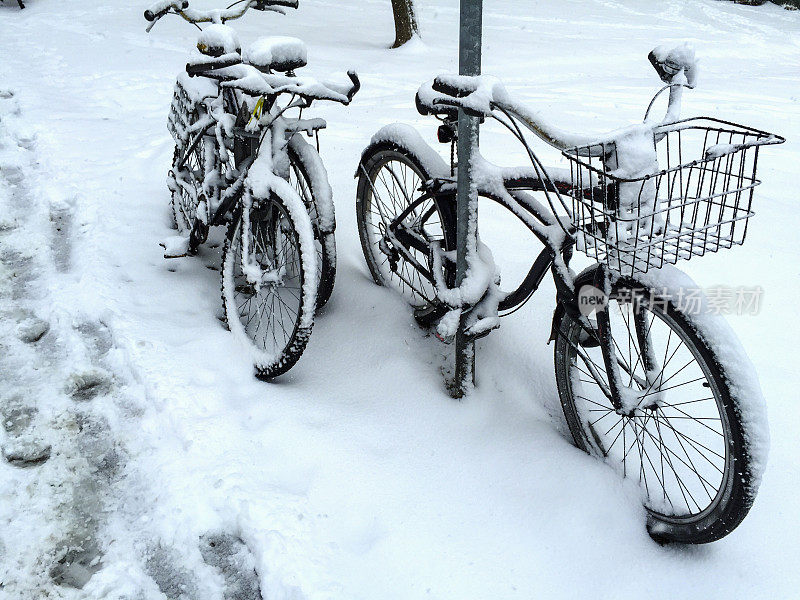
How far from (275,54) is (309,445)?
5.05 feet

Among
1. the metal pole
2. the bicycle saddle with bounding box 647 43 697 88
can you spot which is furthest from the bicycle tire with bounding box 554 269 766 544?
the bicycle saddle with bounding box 647 43 697 88

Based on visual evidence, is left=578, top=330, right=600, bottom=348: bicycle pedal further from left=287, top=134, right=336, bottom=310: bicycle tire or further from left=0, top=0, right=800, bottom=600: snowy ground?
left=287, top=134, right=336, bottom=310: bicycle tire

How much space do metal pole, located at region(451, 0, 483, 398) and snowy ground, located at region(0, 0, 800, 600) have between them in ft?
0.55

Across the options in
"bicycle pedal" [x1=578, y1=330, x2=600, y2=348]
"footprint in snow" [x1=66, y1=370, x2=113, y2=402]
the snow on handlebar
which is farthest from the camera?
"footprint in snow" [x1=66, y1=370, x2=113, y2=402]

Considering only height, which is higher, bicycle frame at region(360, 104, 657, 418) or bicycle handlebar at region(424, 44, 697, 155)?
bicycle handlebar at region(424, 44, 697, 155)

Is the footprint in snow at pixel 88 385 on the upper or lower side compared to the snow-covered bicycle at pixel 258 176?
lower

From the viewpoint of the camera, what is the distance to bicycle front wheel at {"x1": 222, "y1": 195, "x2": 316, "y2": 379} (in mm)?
2492

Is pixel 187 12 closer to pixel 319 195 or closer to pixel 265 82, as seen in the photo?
pixel 265 82

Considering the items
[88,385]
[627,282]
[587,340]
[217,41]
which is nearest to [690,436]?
[587,340]

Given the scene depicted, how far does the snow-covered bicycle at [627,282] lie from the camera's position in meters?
1.62

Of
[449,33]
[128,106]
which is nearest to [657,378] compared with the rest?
[128,106]

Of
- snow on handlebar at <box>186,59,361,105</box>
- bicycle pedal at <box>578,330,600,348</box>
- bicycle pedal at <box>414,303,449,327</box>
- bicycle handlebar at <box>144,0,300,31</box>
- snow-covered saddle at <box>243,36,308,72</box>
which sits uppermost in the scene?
bicycle handlebar at <box>144,0,300,31</box>

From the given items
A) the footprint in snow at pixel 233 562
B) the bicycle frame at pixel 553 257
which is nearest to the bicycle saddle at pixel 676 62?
the bicycle frame at pixel 553 257

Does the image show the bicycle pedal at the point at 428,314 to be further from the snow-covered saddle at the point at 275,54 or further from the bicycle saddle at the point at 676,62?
the bicycle saddle at the point at 676,62
